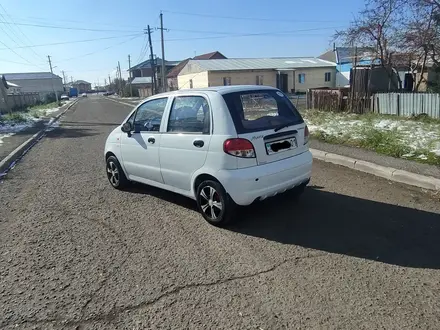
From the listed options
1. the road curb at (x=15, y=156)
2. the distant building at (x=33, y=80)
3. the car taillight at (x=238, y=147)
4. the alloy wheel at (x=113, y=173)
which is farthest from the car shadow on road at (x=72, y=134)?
the distant building at (x=33, y=80)

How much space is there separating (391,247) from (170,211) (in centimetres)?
275

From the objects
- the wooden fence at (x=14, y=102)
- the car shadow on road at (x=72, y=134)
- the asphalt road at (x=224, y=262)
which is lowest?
the asphalt road at (x=224, y=262)

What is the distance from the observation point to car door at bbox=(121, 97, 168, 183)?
15.6 ft

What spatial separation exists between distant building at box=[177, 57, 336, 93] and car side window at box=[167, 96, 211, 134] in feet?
119

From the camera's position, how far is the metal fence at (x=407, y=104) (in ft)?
38.8

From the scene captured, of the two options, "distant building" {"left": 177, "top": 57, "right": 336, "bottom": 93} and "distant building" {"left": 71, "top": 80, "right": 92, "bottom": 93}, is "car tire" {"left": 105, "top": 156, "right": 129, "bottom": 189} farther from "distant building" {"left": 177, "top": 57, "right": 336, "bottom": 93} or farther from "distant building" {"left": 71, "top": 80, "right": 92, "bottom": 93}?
"distant building" {"left": 71, "top": 80, "right": 92, "bottom": 93}

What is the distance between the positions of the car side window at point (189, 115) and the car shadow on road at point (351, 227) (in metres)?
1.30

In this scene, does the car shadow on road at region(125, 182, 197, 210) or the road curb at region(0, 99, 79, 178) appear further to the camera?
the road curb at region(0, 99, 79, 178)

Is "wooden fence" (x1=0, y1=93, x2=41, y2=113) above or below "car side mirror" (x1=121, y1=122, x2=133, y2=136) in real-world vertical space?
above

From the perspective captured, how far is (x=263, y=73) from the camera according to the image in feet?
139

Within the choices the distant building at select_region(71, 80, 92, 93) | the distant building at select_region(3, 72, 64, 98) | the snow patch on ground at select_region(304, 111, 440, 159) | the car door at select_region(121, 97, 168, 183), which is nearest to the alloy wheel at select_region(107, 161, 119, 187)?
the car door at select_region(121, 97, 168, 183)

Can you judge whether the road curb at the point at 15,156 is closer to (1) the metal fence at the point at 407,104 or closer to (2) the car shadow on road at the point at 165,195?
(2) the car shadow on road at the point at 165,195

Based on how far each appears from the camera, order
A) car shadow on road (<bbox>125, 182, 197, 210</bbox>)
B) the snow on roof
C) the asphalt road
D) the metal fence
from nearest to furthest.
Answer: the asphalt road, car shadow on road (<bbox>125, 182, 197, 210</bbox>), the metal fence, the snow on roof

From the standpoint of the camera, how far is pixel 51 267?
3387 mm
